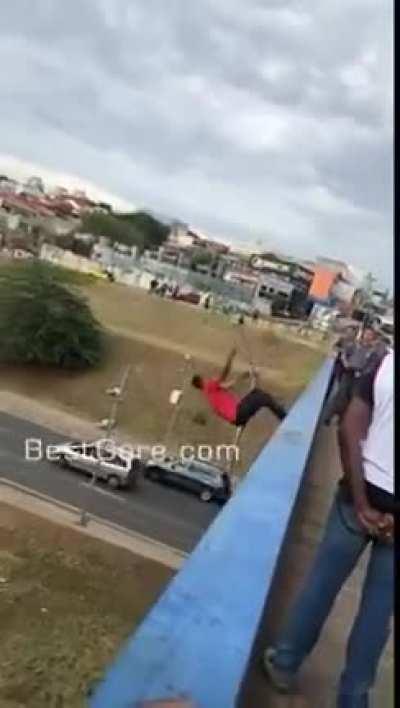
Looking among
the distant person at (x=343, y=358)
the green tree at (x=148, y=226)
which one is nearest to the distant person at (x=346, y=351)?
the distant person at (x=343, y=358)

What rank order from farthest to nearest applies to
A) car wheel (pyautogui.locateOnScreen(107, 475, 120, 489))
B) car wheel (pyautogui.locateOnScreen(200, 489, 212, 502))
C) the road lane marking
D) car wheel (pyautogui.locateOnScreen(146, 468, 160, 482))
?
1. car wheel (pyautogui.locateOnScreen(146, 468, 160, 482))
2. car wheel (pyautogui.locateOnScreen(200, 489, 212, 502))
3. car wheel (pyautogui.locateOnScreen(107, 475, 120, 489))
4. the road lane marking

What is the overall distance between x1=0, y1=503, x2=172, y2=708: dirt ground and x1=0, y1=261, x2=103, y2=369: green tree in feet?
25.2

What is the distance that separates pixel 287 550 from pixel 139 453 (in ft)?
31.9

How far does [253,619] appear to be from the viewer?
800 mm

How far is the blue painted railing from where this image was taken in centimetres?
67

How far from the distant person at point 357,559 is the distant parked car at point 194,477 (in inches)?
325

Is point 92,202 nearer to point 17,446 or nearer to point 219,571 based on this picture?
point 17,446

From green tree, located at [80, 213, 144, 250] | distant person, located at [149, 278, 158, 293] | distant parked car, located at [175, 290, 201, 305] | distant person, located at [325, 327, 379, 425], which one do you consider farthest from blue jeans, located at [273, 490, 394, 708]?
green tree, located at [80, 213, 144, 250]

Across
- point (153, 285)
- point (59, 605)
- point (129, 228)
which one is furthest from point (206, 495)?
point (129, 228)

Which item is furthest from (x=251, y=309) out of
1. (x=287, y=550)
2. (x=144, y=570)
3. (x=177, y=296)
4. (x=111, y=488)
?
(x=287, y=550)

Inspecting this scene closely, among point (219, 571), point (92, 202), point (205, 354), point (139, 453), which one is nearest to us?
point (219, 571)

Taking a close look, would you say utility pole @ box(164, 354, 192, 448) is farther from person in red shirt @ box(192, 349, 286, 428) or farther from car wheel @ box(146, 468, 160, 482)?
person in red shirt @ box(192, 349, 286, 428)

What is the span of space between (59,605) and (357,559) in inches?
172
